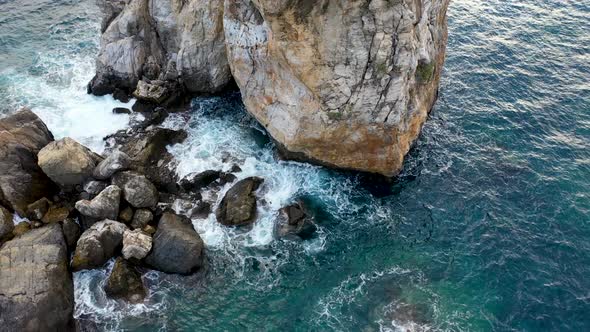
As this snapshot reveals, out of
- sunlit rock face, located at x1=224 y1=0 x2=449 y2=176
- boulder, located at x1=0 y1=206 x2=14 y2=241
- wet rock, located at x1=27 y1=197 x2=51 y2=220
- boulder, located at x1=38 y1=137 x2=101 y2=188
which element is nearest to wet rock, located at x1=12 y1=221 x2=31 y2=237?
boulder, located at x1=0 y1=206 x2=14 y2=241

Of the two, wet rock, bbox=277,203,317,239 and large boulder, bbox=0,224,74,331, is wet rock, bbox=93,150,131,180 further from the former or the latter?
wet rock, bbox=277,203,317,239

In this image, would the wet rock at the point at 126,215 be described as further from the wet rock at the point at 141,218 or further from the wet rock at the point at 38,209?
the wet rock at the point at 38,209

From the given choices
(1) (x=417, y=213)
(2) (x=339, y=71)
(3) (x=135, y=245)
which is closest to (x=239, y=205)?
(3) (x=135, y=245)

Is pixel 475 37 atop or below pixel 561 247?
atop

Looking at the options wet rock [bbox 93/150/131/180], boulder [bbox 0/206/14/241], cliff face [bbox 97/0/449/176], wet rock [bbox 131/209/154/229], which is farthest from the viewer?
wet rock [bbox 93/150/131/180]

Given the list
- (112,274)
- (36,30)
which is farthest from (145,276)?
(36,30)

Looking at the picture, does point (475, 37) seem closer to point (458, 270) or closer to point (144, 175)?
point (458, 270)

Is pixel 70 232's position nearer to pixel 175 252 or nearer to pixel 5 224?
pixel 5 224
